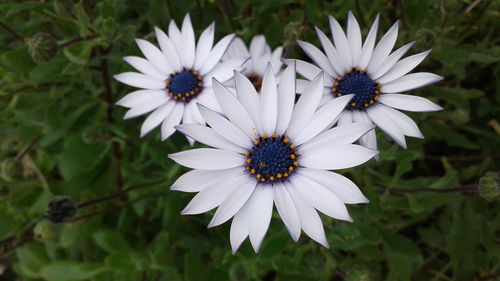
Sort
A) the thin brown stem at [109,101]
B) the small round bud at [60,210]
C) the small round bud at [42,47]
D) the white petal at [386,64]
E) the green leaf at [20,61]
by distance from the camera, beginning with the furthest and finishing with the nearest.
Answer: the thin brown stem at [109,101] < the green leaf at [20,61] < the small round bud at [60,210] < the small round bud at [42,47] < the white petal at [386,64]

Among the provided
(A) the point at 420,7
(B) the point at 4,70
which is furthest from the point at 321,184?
(B) the point at 4,70

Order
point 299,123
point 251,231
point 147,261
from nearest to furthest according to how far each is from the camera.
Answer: point 251,231 → point 299,123 → point 147,261

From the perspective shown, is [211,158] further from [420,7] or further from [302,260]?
[420,7]

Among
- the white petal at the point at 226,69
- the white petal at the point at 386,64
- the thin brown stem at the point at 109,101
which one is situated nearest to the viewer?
the white petal at the point at 386,64

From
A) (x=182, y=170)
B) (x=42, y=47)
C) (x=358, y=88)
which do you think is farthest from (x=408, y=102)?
(x=42, y=47)

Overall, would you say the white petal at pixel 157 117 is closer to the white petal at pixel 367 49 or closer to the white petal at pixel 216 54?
the white petal at pixel 216 54

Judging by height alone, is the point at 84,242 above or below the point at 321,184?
below

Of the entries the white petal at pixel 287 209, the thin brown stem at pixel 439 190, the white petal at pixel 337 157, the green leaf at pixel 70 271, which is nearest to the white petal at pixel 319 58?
the white petal at pixel 337 157
